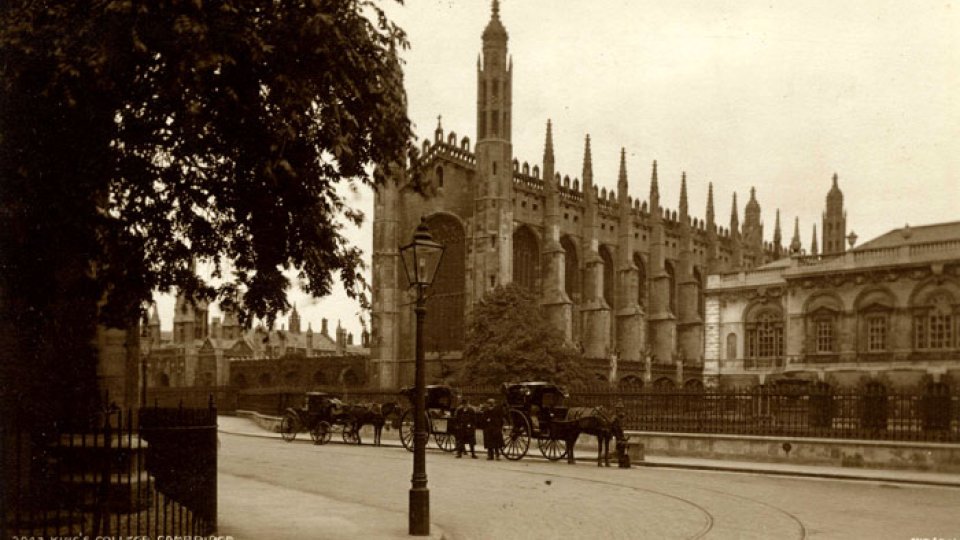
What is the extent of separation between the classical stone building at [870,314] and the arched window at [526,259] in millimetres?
13780

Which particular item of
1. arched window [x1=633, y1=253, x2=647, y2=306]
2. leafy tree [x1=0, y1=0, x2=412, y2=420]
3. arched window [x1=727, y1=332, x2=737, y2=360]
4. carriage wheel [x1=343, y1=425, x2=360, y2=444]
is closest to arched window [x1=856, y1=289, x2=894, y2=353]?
arched window [x1=727, y1=332, x2=737, y2=360]

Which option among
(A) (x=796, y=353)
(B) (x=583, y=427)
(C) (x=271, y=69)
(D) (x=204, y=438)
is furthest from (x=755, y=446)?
(A) (x=796, y=353)

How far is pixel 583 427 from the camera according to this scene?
68.1ft

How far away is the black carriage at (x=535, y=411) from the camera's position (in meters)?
21.8

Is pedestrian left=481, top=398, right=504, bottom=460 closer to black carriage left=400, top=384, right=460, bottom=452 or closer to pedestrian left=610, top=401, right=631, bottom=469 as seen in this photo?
black carriage left=400, top=384, right=460, bottom=452

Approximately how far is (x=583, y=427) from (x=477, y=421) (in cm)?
325

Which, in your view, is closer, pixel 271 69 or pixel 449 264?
pixel 271 69

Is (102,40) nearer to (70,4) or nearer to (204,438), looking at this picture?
(70,4)

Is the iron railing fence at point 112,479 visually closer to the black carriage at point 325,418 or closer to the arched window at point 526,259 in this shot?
the black carriage at point 325,418

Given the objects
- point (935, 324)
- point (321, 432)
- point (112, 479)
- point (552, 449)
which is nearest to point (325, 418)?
point (321, 432)

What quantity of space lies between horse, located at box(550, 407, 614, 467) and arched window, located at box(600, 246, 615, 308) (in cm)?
4631

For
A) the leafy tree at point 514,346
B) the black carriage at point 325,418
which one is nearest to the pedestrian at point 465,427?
the black carriage at point 325,418

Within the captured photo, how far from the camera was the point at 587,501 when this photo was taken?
1403 cm

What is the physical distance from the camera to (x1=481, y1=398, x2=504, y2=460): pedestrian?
2219cm
